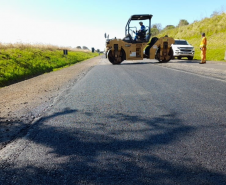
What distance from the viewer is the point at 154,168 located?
2141 mm

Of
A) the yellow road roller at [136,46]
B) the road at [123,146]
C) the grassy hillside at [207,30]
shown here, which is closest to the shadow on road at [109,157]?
the road at [123,146]

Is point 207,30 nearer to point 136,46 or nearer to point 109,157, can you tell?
point 136,46

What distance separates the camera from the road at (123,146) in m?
2.03

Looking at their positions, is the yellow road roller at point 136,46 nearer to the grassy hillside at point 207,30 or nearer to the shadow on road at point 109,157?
the shadow on road at point 109,157

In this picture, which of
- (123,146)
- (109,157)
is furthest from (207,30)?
(109,157)

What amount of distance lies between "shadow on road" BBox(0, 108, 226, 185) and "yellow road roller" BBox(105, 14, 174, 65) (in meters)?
13.3

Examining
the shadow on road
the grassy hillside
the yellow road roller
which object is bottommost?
A: the shadow on road

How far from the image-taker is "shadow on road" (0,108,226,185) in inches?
78.1

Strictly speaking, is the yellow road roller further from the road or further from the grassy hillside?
the grassy hillside

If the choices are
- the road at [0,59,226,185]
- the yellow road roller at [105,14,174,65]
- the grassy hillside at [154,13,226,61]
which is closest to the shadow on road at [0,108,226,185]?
the road at [0,59,226,185]

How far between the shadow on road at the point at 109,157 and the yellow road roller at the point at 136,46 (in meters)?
13.3

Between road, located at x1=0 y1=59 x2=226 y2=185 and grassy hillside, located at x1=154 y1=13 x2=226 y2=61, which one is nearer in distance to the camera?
road, located at x1=0 y1=59 x2=226 y2=185

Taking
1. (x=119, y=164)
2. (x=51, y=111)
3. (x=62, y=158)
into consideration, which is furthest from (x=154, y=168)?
(x=51, y=111)

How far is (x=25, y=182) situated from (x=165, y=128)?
6.50 feet
